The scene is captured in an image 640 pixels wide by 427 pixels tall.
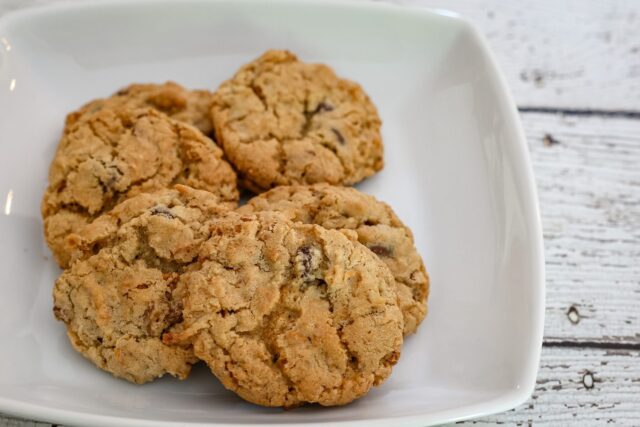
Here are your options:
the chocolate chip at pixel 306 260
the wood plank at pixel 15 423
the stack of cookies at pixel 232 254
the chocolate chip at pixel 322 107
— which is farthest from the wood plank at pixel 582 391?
the wood plank at pixel 15 423

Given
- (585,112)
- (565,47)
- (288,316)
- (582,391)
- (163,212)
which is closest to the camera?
(288,316)

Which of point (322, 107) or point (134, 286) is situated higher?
point (322, 107)

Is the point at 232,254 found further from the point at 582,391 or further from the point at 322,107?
the point at 582,391

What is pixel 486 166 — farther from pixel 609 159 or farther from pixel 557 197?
pixel 609 159

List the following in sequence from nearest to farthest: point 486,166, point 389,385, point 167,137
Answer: point 389,385, point 167,137, point 486,166

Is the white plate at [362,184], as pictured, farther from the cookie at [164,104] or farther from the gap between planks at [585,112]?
the gap between planks at [585,112]

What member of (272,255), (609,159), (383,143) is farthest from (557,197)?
(272,255)

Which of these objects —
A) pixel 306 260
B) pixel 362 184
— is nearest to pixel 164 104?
pixel 362 184
